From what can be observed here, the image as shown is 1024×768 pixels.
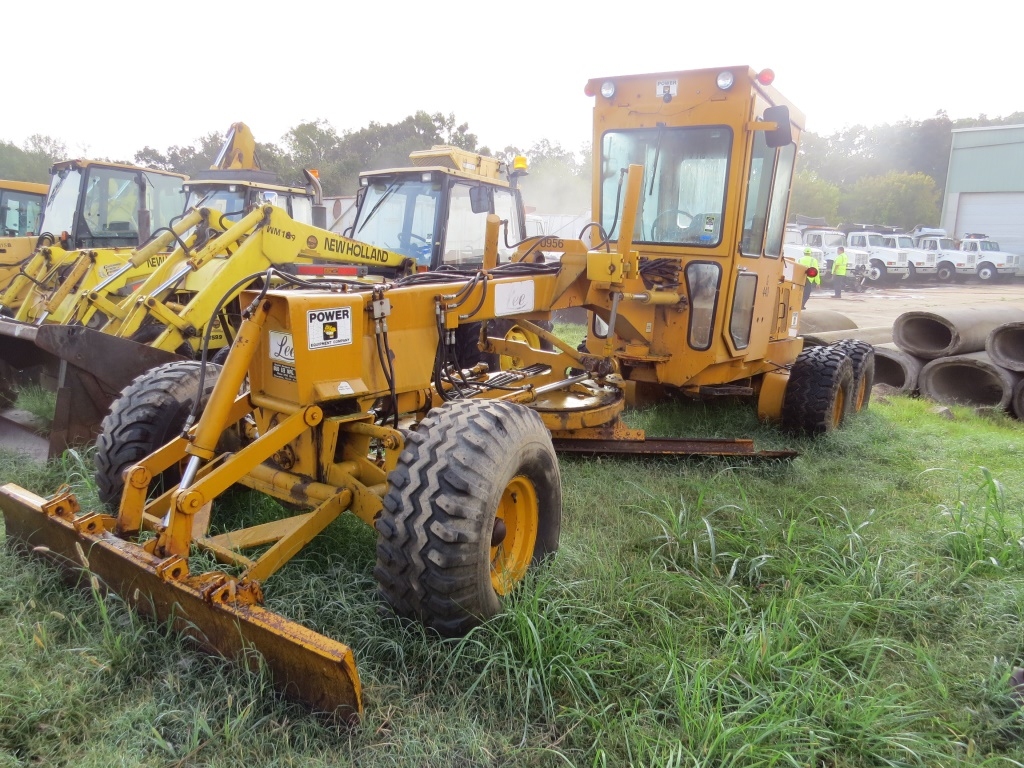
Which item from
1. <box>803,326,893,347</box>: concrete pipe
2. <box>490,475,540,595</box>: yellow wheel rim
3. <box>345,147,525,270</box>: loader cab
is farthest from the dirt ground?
<box>490,475,540,595</box>: yellow wheel rim

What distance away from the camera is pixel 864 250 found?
25109 millimetres

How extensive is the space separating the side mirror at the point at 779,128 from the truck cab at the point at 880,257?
23076mm

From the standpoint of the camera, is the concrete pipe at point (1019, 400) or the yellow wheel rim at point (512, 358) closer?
the yellow wheel rim at point (512, 358)

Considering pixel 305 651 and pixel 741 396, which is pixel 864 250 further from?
pixel 305 651

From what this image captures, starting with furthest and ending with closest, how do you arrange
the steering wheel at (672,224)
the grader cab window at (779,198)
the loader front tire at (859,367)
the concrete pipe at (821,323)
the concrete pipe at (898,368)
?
the concrete pipe at (821,323) < the concrete pipe at (898,368) < the loader front tire at (859,367) < the grader cab window at (779,198) < the steering wheel at (672,224)

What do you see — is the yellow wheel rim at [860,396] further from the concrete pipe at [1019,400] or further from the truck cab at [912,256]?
the truck cab at [912,256]

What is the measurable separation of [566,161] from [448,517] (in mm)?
45487

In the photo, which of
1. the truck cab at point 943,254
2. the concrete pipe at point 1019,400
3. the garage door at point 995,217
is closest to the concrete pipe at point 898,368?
the concrete pipe at point 1019,400

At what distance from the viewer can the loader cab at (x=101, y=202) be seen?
8.25 metres

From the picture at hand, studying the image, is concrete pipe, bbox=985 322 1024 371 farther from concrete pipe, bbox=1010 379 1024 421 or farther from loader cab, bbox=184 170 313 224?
loader cab, bbox=184 170 313 224

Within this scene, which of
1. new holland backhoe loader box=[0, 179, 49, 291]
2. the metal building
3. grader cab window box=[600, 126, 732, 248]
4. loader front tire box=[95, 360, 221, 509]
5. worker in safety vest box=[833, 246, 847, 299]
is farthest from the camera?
the metal building

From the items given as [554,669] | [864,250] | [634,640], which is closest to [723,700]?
[634,640]

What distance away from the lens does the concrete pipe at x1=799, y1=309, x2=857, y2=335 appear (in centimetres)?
1152

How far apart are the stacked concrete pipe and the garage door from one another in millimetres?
28617
